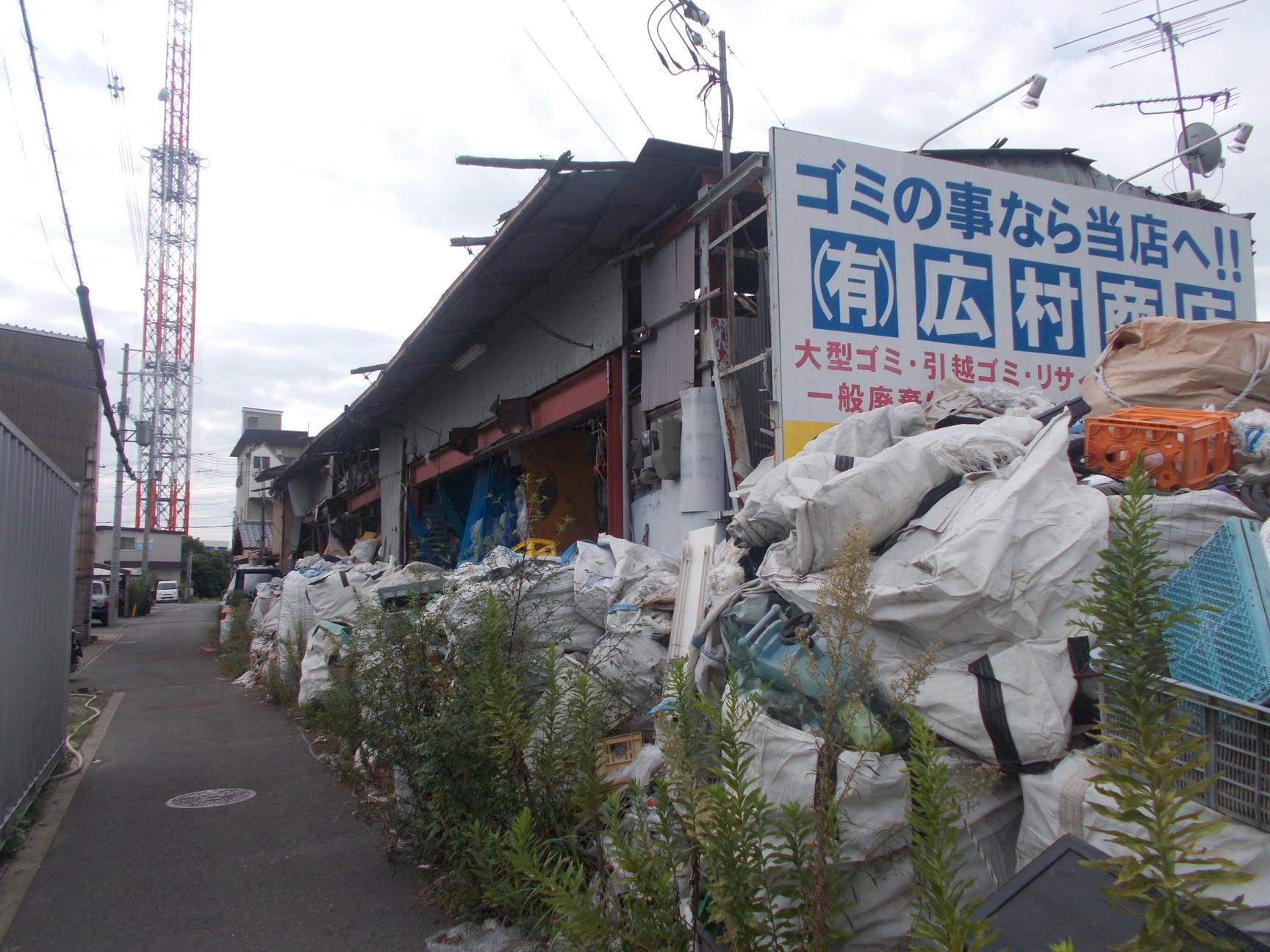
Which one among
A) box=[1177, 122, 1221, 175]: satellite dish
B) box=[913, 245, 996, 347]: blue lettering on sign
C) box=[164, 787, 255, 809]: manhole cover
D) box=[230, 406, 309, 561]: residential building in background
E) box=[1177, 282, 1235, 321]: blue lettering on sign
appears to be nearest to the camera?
box=[164, 787, 255, 809]: manhole cover

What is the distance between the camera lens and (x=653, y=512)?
842cm

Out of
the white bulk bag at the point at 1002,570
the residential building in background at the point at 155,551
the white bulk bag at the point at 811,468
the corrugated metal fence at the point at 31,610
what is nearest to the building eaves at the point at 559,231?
the white bulk bag at the point at 811,468

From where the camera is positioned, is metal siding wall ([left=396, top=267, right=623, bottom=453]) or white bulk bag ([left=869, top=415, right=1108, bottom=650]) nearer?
white bulk bag ([left=869, top=415, right=1108, bottom=650])

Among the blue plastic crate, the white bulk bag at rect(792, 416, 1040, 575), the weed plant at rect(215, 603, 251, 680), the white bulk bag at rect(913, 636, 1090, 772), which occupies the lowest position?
the weed plant at rect(215, 603, 251, 680)

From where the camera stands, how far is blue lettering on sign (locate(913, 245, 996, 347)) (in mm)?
7070

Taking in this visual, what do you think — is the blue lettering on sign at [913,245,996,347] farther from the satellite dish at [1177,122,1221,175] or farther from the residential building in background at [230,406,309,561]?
the residential building in background at [230,406,309,561]

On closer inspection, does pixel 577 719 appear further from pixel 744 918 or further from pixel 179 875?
pixel 179 875

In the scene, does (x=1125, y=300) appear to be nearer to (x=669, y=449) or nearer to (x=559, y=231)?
(x=669, y=449)

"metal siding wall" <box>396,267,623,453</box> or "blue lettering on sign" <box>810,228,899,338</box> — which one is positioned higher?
"metal siding wall" <box>396,267,623,453</box>

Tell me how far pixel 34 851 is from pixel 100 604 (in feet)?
92.7

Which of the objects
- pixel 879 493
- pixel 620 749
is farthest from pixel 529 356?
pixel 879 493

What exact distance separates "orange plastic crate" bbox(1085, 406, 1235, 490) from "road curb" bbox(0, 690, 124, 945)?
5846 millimetres

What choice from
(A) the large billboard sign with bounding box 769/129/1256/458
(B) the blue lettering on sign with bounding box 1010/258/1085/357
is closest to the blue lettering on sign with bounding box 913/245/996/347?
(A) the large billboard sign with bounding box 769/129/1256/458

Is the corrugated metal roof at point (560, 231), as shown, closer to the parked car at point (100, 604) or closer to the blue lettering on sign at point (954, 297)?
the blue lettering on sign at point (954, 297)
